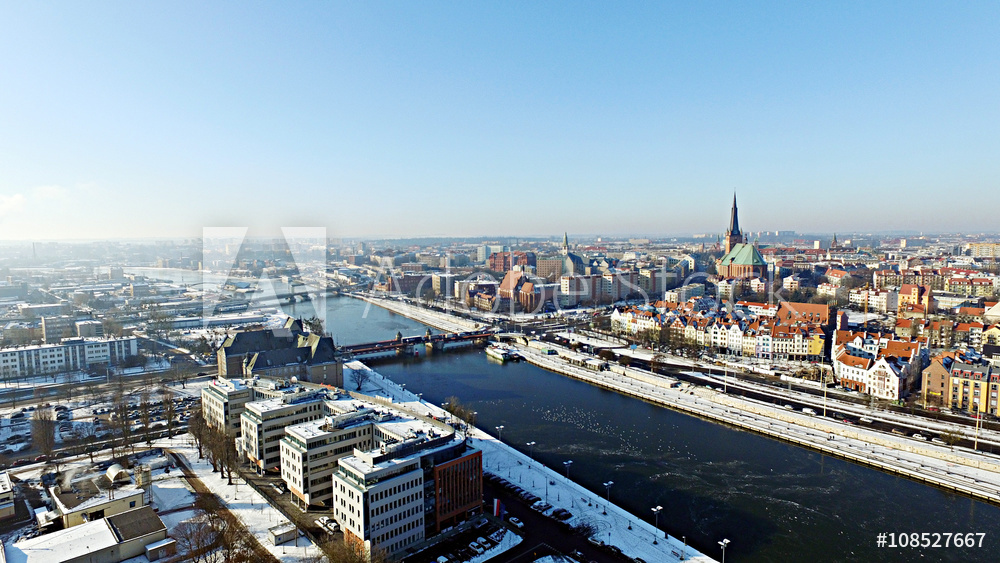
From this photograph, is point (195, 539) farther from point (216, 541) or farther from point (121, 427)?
point (121, 427)

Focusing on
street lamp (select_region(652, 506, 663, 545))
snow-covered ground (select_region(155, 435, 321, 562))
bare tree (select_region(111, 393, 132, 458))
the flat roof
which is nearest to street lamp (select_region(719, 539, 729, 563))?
street lamp (select_region(652, 506, 663, 545))

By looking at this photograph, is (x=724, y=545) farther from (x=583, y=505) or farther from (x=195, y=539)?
(x=195, y=539)

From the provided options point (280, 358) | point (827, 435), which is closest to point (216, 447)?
point (280, 358)

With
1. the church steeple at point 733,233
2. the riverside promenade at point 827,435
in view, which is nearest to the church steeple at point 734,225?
the church steeple at point 733,233

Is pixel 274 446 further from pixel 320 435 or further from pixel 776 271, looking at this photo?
pixel 776 271

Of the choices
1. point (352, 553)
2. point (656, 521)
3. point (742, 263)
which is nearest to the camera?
point (352, 553)


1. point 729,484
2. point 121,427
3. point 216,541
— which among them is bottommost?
point 729,484

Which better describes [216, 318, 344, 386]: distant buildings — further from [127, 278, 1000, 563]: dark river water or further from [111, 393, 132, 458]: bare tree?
[127, 278, 1000, 563]: dark river water

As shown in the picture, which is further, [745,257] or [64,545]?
[745,257]

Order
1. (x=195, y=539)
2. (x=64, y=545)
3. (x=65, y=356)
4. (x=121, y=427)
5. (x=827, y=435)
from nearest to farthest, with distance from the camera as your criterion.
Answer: (x=64, y=545)
(x=195, y=539)
(x=827, y=435)
(x=121, y=427)
(x=65, y=356)

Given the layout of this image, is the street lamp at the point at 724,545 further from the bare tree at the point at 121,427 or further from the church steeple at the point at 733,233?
the church steeple at the point at 733,233

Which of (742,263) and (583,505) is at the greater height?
(742,263)

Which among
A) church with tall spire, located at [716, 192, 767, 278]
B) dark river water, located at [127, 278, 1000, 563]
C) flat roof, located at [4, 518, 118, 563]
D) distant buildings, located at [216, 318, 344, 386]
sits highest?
church with tall spire, located at [716, 192, 767, 278]

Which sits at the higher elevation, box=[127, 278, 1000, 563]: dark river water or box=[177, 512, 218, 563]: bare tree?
box=[177, 512, 218, 563]: bare tree
